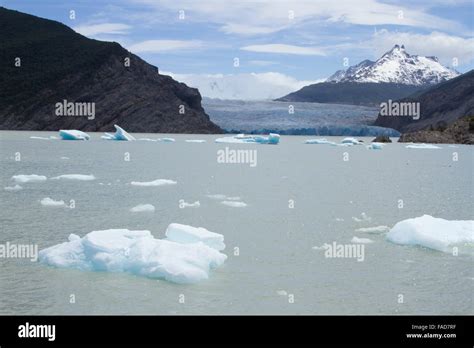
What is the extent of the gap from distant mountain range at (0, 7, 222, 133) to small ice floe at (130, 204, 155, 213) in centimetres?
8195

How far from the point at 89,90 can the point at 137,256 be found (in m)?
105

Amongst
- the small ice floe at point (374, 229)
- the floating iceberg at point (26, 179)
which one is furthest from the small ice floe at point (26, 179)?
the small ice floe at point (374, 229)

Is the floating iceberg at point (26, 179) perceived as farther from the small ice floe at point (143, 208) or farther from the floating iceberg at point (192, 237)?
the floating iceberg at point (192, 237)

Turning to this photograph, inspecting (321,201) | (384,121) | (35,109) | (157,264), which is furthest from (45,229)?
(384,121)

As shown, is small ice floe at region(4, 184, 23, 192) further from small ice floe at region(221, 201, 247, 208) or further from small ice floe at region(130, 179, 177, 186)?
small ice floe at region(221, 201, 247, 208)

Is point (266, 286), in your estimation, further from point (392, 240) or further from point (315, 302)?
point (392, 240)

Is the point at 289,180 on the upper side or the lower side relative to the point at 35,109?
lower

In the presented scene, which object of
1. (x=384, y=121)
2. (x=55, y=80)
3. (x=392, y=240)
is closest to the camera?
(x=392, y=240)

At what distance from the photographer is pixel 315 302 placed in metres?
8.39

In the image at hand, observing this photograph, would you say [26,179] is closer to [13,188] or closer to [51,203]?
[13,188]

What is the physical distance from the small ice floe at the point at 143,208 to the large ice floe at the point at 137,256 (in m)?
4.72

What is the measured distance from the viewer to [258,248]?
456 inches
